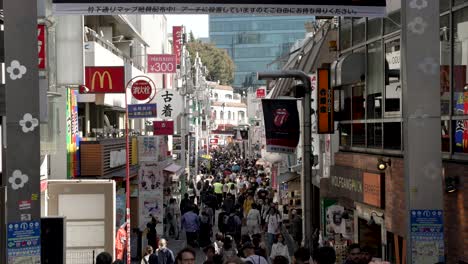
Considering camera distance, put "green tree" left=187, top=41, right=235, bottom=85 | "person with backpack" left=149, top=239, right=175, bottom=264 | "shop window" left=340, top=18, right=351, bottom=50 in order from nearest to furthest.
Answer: "person with backpack" left=149, top=239, right=175, bottom=264 → "shop window" left=340, top=18, right=351, bottom=50 → "green tree" left=187, top=41, right=235, bottom=85

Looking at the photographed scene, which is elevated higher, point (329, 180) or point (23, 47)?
point (23, 47)

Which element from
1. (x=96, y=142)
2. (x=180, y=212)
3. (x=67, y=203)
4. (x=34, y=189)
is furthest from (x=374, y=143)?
(x=180, y=212)

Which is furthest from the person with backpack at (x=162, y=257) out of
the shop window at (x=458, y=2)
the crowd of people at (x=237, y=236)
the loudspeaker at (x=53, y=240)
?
the shop window at (x=458, y=2)

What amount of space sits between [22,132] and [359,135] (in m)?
10.5

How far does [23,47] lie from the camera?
667 centimetres

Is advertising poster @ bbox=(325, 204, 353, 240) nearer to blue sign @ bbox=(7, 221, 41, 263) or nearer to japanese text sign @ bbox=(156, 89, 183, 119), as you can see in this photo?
blue sign @ bbox=(7, 221, 41, 263)

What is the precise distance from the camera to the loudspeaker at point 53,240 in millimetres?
9750

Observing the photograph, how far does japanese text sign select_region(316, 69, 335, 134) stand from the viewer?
14.9 meters

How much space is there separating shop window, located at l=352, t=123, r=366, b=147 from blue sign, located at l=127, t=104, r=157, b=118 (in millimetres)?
6079

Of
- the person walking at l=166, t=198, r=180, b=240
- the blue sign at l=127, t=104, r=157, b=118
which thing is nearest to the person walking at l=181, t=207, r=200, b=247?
the person walking at l=166, t=198, r=180, b=240

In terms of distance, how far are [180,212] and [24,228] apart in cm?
1945

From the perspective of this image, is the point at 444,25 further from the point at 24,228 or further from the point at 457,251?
the point at 24,228

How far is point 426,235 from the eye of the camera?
7242 millimetres

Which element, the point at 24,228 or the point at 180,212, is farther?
the point at 180,212
